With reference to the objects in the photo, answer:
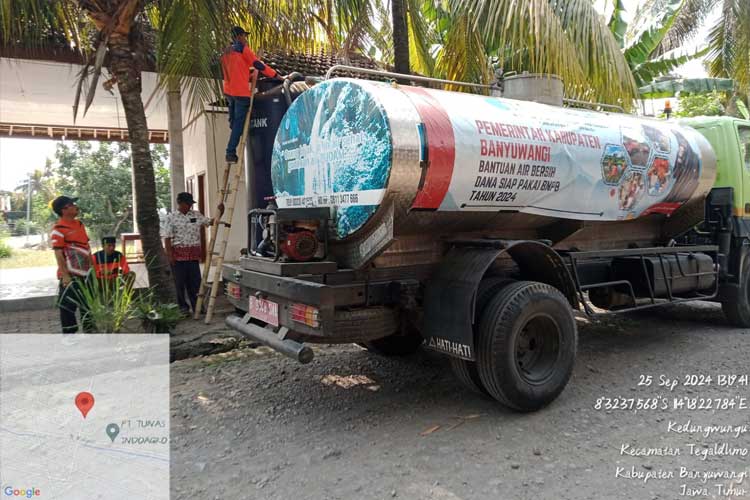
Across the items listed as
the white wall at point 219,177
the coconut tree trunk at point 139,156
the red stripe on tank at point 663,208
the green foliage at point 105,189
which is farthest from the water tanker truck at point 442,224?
the green foliage at point 105,189

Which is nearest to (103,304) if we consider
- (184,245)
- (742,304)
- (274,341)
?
(184,245)

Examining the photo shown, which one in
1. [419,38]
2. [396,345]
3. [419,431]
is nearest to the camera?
[419,431]

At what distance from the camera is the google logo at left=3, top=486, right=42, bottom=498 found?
9.93ft

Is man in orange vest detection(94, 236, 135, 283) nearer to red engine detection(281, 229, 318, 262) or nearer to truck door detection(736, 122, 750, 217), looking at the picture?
red engine detection(281, 229, 318, 262)

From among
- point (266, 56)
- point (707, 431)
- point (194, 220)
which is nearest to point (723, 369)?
point (707, 431)

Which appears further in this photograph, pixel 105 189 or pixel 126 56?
pixel 105 189

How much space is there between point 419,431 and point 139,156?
4813mm

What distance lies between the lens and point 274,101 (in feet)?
20.0

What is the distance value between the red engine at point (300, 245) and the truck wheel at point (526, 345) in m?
1.36

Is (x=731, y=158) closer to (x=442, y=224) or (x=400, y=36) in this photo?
(x=442, y=224)

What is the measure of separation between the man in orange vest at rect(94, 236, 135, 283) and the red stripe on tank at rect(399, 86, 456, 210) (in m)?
3.57

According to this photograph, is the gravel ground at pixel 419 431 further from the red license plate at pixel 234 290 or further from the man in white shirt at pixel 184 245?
the man in white shirt at pixel 184 245

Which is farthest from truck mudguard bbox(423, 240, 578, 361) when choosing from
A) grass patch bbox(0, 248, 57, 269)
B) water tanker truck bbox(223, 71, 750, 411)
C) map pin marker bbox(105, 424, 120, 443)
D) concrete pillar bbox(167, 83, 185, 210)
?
grass patch bbox(0, 248, 57, 269)

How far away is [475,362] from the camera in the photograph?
3.91m
